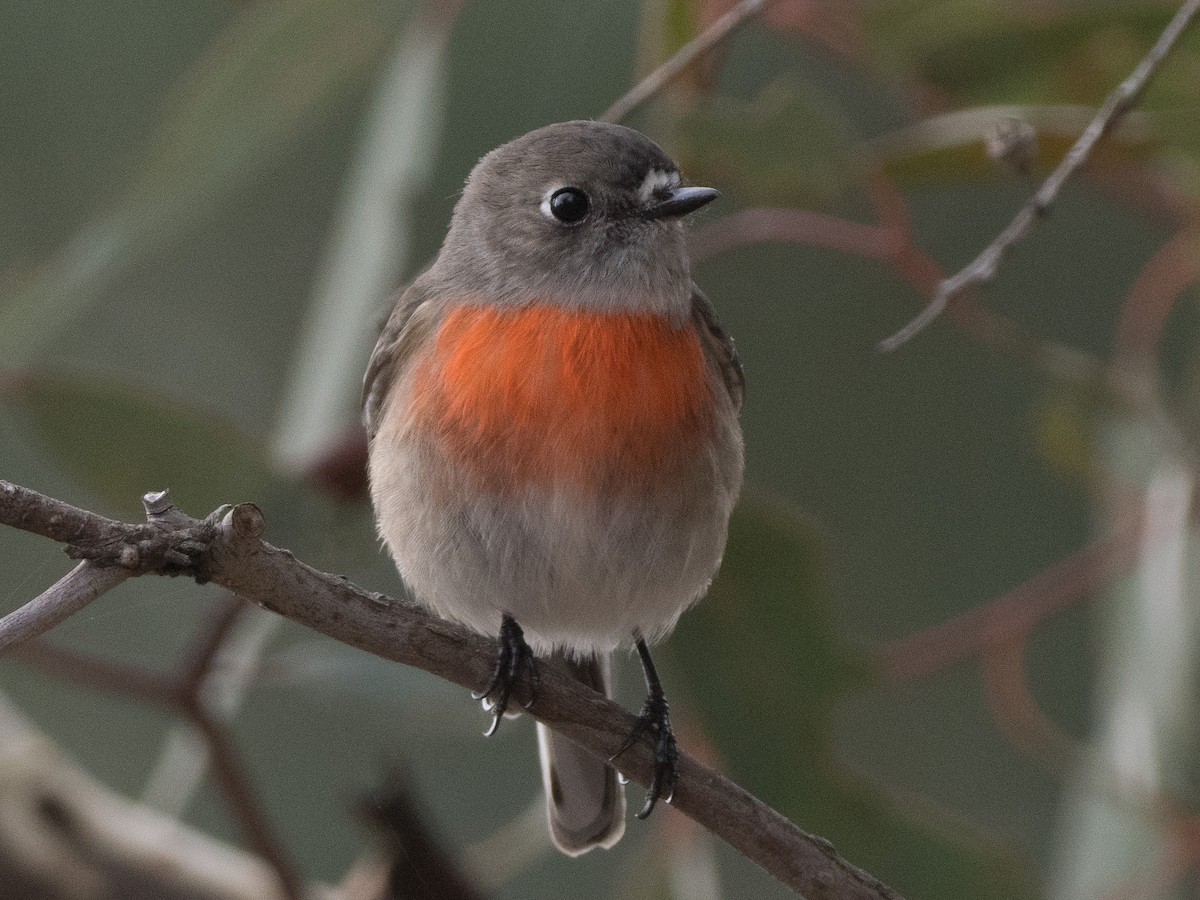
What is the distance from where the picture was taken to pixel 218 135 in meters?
2.73

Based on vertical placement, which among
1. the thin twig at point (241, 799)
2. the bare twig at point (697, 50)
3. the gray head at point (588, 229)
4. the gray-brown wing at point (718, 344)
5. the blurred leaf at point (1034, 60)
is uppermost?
the bare twig at point (697, 50)

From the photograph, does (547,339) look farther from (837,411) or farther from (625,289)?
(837,411)

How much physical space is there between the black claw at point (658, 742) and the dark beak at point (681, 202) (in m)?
0.76

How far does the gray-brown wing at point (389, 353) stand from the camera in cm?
260

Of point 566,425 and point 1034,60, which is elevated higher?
point 1034,60

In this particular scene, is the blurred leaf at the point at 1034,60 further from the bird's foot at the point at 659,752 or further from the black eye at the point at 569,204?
the bird's foot at the point at 659,752

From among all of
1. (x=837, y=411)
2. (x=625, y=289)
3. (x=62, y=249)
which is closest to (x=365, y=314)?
(x=625, y=289)

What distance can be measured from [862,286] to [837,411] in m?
0.41

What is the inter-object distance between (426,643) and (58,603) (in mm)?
503

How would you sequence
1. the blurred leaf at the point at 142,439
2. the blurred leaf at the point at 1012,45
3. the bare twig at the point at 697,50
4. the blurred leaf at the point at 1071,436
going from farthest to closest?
1. the blurred leaf at the point at 1071,436
2. the blurred leaf at the point at 1012,45
3. the blurred leaf at the point at 142,439
4. the bare twig at the point at 697,50

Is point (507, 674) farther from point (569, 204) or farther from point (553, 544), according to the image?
point (569, 204)

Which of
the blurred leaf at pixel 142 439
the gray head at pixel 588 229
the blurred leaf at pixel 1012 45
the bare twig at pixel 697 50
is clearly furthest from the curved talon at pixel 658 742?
the blurred leaf at pixel 1012 45

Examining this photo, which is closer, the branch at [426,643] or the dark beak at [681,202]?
the branch at [426,643]

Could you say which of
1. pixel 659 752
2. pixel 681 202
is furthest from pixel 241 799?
pixel 681 202
